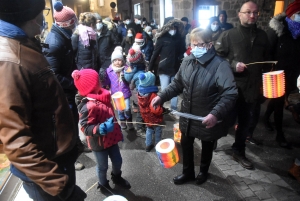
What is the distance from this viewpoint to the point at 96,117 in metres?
2.80

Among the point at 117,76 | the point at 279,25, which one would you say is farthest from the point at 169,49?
the point at 279,25

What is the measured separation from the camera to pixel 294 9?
3760mm

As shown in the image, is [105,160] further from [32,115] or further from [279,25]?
[279,25]

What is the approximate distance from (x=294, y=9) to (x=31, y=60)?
3929 millimetres

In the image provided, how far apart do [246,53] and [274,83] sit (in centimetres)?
61

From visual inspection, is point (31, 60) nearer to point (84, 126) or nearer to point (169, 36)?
point (84, 126)

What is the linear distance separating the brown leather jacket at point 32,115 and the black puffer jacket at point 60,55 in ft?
5.93

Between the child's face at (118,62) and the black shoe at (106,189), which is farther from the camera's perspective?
the child's face at (118,62)

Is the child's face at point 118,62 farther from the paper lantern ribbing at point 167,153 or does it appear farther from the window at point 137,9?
the window at point 137,9

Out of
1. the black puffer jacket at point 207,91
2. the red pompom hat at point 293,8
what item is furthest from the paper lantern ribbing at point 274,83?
the red pompom hat at point 293,8

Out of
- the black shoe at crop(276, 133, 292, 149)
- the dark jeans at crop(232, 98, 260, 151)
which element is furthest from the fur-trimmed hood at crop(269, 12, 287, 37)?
the black shoe at crop(276, 133, 292, 149)

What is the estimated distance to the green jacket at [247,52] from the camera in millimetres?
3438

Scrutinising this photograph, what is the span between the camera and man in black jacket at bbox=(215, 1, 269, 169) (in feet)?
11.0

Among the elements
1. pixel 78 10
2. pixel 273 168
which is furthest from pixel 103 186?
pixel 78 10
